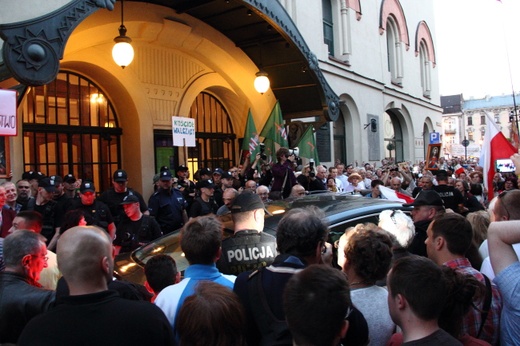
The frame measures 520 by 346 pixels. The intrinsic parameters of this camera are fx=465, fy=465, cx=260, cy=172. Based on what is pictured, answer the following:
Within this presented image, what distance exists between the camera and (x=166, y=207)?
→ 717 centimetres

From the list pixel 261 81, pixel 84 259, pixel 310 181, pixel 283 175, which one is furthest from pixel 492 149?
pixel 84 259

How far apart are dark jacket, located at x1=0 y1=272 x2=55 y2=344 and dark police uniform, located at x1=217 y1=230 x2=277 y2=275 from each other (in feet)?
3.94

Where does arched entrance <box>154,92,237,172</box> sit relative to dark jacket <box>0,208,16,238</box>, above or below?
above

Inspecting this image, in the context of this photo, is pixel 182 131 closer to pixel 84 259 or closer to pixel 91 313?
pixel 84 259

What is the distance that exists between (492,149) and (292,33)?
475 centimetres

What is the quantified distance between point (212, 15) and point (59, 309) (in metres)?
9.26

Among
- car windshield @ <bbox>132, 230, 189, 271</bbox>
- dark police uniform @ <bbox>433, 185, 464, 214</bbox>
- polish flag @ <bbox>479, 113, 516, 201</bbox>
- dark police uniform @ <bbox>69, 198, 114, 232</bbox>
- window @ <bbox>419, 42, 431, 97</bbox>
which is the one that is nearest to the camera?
car windshield @ <bbox>132, 230, 189, 271</bbox>

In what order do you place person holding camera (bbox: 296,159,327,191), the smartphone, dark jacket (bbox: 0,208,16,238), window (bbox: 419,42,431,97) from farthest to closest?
window (bbox: 419,42,431,97) < person holding camera (bbox: 296,159,327,191) < the smartphone < dark jacket (bbox: 0,208,16,238)

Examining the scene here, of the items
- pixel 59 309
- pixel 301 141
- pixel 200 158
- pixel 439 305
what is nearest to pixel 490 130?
pixel 301 141

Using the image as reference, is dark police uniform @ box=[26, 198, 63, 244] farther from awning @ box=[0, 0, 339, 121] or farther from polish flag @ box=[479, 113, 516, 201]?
polish flag @ box=[479, 113, 516, 201]

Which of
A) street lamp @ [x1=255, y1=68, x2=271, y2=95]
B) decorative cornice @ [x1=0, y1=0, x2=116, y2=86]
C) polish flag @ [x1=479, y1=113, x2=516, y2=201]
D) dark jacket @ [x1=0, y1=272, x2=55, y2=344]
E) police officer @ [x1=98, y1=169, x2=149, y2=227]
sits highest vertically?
street lamp @ [x1=255, y1=68, x2=271, y2=95]

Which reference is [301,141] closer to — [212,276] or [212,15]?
[212,15]

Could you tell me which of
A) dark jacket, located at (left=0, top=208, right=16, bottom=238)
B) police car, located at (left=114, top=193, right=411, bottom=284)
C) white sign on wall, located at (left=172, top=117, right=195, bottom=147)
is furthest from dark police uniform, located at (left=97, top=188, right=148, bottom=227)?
white sign on wall, located at (left=172, top=117, right=195, bottom=147)

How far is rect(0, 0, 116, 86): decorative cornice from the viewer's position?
5.25 m
